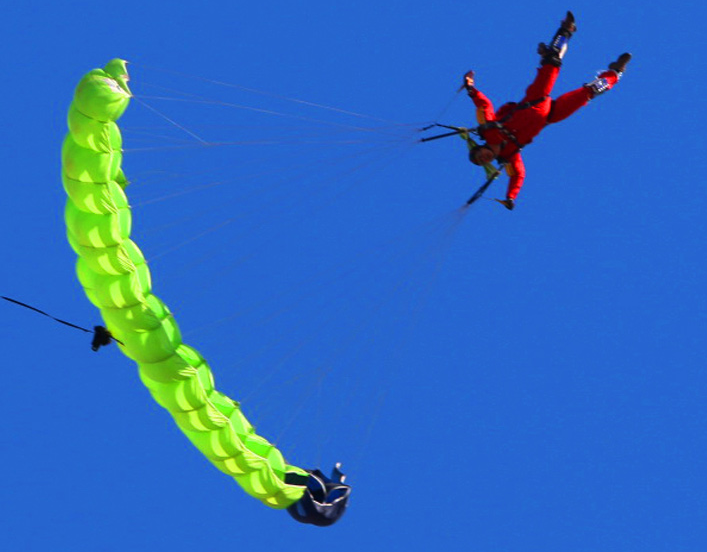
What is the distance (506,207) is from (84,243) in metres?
4.86

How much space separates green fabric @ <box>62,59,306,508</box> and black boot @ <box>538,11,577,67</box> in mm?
4809

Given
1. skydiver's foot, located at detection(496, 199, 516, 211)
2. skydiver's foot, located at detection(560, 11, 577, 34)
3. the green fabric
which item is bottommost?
the green fabric

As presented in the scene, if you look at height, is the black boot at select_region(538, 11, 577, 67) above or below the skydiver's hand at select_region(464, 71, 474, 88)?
above

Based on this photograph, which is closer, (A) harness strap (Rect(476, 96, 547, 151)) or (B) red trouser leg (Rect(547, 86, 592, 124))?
(A) harness strap (Rect(476, 96, 547, 151))

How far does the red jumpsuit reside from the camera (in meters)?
23.3

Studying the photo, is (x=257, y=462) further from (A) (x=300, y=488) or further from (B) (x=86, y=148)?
(B) (x=86, y=148)

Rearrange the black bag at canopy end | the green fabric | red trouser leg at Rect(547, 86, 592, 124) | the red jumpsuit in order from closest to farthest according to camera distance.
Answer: the green fabric
the red jumpsuit
red trouser leg at Rect(547, 86, 592, 124)
the black bag at canopy end

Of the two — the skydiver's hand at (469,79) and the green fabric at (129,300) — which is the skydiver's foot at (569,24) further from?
the green fabric at (129,300)

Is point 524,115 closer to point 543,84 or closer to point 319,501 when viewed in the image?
point 543,84

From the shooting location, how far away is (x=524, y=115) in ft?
76.3

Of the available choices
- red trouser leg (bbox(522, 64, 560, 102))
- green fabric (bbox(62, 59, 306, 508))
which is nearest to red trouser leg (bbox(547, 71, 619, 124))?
red trouser leg (bbox(522, 64, 560, 102))

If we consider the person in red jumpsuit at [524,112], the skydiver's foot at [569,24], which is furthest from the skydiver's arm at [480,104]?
the skydiver's foot at [569,24]

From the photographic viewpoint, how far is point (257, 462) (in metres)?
23.5

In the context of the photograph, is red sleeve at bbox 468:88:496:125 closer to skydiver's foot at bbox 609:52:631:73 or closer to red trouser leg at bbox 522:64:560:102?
red trouser leg at bbox 522:64:560:102
